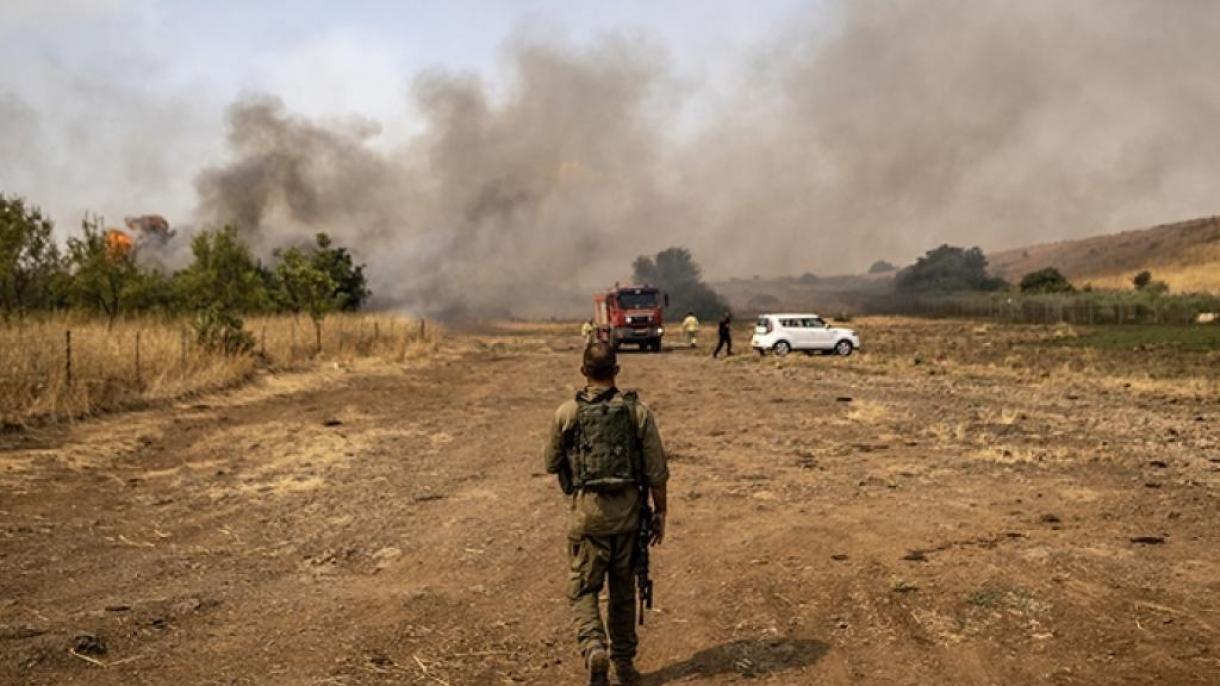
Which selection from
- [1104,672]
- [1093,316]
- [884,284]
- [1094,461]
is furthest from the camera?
[884,284]

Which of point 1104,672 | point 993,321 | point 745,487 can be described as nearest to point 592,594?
point 1104,672

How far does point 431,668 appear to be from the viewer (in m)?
5.58

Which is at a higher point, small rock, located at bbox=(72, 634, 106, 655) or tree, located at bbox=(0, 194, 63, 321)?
tree, located at bbox=(0, 194, 63, 321)

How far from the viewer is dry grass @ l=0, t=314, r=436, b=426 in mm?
15336

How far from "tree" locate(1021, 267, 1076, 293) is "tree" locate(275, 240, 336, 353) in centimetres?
8286

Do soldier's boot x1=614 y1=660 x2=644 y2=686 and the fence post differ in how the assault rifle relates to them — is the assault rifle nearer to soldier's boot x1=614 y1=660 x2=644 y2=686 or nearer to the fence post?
soldier's boot x1=614 y1=660 x2=644 y2=686

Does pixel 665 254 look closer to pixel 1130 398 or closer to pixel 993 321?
pixel 993 321

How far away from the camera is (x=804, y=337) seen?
1478 inches

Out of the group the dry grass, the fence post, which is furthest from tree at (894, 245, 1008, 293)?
the fence post

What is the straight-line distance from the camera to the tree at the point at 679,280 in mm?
97938

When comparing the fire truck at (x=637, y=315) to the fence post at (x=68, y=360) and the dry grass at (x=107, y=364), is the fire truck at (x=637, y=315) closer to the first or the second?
the dry grass at (x=107, y=364)

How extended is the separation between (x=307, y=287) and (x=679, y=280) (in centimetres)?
8267

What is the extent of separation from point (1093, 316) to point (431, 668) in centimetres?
7253

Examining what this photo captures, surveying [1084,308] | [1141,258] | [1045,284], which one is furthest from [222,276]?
[1141,258]
